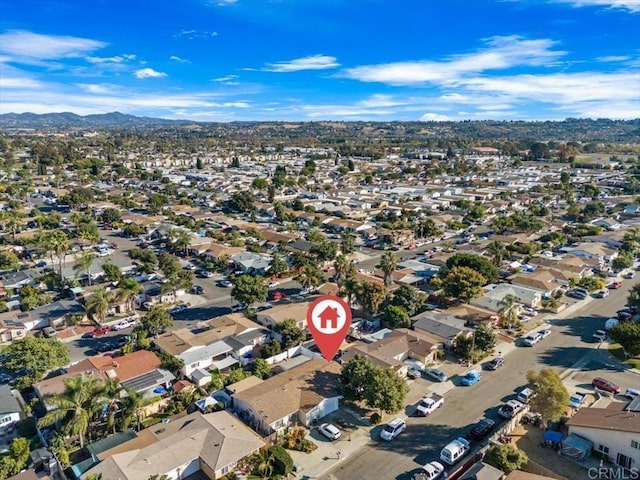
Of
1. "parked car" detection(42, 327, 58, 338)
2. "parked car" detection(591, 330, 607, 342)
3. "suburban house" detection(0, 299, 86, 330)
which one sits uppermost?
"parked car" detection(591, 330, 607, 342)

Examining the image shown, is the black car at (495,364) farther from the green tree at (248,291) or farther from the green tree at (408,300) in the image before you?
the green tree at (248,291)

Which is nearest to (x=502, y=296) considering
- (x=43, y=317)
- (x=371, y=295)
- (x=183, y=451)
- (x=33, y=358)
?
(x=371, y=295)

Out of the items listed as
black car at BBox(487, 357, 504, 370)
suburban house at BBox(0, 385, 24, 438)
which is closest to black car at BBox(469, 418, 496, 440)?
black car at BBox(487, 357, 504, 370)

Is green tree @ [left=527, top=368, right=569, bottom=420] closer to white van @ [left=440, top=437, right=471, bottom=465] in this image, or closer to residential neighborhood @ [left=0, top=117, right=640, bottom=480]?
residential neighborhood @ [left=0, top=117, right=640, bottom=480]

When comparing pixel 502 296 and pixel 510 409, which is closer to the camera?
pixel 510 409

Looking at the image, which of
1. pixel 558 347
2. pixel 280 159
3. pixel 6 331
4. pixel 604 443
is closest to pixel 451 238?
pixel 558 347

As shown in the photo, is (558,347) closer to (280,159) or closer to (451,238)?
(451,238)

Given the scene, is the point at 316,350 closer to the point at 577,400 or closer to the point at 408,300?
the point at 408,300
